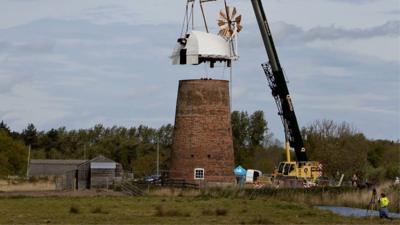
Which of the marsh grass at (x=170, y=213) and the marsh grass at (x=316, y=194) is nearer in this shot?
the marsh grass at (x=170, y=213)

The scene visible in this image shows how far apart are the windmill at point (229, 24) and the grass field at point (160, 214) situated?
21733mm

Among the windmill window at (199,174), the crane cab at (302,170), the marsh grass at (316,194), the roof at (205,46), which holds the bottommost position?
the marsh grass at (316,194)

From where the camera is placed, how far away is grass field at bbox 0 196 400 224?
27891 mm

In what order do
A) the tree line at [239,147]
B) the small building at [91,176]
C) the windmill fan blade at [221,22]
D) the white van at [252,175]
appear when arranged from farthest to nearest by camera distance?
the tree line at [239,147] < the white van at [252,175] < the small building at [91,176] < the windmill fan blade at [221,22]

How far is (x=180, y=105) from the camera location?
185 feet

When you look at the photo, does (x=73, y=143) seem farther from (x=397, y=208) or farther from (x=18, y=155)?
(x=397, y=208)

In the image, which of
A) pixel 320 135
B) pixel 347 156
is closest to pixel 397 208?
pixel 347 156

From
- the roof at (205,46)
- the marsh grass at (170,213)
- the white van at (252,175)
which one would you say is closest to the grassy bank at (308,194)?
the roof at (205,46)

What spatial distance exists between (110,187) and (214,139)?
1016cm

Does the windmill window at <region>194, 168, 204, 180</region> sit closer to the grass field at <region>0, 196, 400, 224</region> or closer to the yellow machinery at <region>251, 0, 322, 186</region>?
the yellow machinery at <region>251, 0, 322, 186</region>

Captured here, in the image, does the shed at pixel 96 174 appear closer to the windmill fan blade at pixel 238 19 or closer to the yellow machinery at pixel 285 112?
the yellow machinery at pixel 285 112

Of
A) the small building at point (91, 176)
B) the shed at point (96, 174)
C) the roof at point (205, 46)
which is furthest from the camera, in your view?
the shed at point (96, 174)

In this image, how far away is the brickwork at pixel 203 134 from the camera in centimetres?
5512

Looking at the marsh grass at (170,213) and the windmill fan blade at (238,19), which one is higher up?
the windmill fan blade at (238,19)
